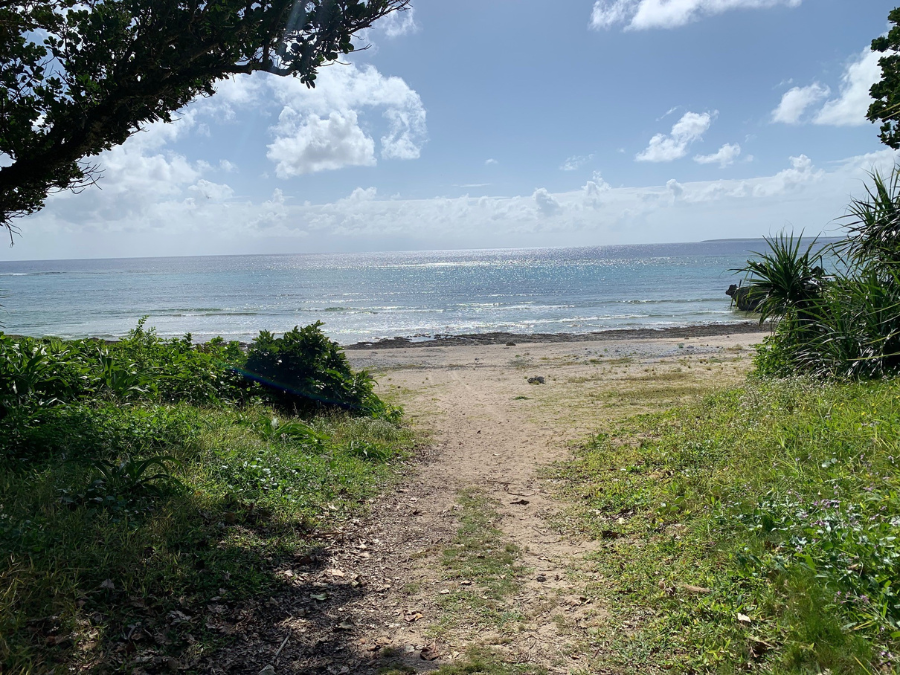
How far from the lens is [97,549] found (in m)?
3.76

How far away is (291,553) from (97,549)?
142 cm

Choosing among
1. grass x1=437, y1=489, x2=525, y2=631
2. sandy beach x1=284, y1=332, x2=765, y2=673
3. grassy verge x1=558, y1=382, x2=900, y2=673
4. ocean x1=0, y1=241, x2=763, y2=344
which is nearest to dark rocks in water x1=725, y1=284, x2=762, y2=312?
ocean x1=0, y1=241, x2=763, y2=344

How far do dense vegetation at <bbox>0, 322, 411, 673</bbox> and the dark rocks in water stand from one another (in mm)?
6433

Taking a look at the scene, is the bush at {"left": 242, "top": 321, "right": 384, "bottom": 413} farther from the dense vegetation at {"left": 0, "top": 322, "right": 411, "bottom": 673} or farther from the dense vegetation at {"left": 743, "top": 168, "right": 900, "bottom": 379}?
the dense vegetation at {"left": 743, "top": 168, "right": 900, "bottom": 379}

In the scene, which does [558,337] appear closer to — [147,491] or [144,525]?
[147,491]

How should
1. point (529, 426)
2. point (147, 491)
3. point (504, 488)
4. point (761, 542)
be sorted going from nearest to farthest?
point (761, 542) < point (147, 491) < point (504, 488) < point (529, 426)

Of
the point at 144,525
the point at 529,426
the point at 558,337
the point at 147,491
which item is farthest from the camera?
the point at 558,337

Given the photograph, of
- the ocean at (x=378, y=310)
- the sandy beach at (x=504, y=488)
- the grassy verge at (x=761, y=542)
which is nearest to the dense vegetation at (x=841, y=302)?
the grassy verge at (x=761, y=542)

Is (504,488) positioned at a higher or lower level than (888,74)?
lower

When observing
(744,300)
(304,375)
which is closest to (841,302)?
(304,375)

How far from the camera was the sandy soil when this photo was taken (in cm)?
353

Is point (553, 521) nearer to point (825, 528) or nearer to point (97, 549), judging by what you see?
point (825, 528)

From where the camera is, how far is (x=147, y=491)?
15.5 ft

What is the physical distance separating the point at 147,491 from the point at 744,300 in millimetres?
37740
